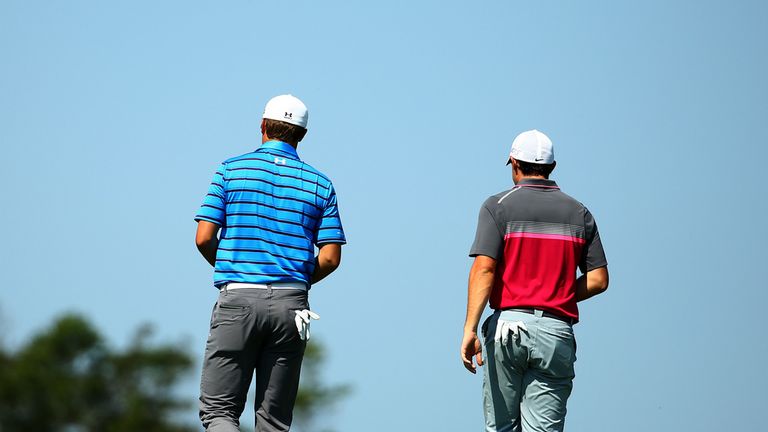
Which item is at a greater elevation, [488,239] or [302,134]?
[302,134]

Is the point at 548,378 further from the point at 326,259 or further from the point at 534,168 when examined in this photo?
the point at 326,259

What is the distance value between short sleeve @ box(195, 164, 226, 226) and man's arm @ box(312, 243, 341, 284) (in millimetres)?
652

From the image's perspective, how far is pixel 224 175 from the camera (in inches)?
305

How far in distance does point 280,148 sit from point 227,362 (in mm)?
1401

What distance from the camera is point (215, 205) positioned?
7.68 m

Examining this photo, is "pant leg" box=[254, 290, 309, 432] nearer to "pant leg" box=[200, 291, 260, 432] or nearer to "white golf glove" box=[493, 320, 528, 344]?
"pant leg" box=[200, 291, 260, 432]

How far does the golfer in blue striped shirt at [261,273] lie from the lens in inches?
295

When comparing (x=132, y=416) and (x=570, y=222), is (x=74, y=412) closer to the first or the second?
(x=132, y=416)

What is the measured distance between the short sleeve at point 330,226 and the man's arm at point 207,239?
647 millimetres

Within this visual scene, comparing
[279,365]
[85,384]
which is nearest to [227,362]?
[279,365]

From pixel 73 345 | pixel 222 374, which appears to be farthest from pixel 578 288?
pixel 73 345

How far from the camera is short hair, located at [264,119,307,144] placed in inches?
312

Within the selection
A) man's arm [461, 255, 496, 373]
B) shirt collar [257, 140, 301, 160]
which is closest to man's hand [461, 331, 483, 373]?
man's arm [461, 255, 496, 373]

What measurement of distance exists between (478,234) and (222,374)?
1767 millimetres
